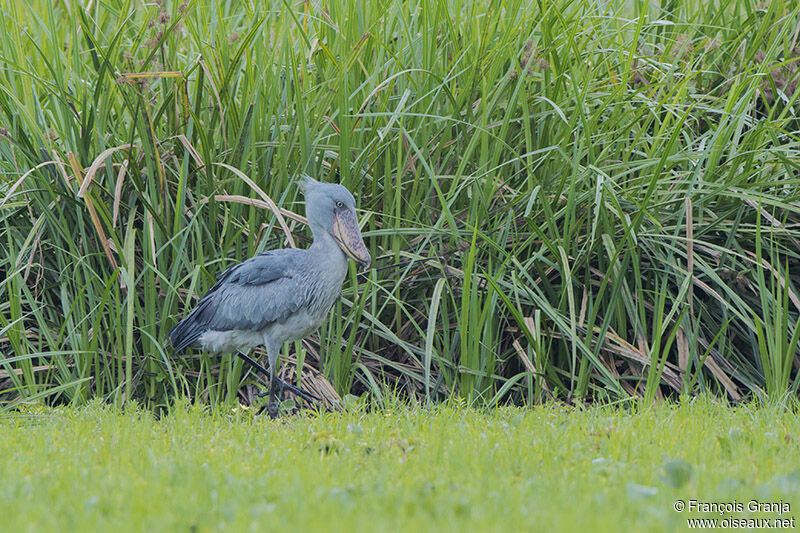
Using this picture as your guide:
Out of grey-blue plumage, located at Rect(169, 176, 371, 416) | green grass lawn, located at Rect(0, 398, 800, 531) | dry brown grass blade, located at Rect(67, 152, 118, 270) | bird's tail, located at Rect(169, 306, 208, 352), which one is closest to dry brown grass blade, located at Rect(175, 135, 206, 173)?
dry brown grass blade, located at Rect(67, 152, 118, 270)

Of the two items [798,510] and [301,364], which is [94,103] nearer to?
[301,364]

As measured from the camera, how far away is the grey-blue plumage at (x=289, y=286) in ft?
14.7

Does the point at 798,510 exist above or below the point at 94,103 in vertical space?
below

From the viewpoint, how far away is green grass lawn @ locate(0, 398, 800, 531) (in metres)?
2.36

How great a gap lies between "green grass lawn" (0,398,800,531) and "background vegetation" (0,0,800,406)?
2.80 ft

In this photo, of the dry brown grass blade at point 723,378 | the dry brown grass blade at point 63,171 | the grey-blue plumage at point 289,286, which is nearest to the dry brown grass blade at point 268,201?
the grey-blue plumage at point 289,286

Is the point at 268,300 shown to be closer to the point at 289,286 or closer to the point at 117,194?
the point at 289,286

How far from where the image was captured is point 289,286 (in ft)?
14.7

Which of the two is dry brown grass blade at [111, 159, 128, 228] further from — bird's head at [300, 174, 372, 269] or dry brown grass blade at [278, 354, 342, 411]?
dry brown grass blade at [278, 354, 342, 411]

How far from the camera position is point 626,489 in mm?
2623

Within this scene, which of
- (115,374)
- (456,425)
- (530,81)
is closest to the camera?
(456,425)

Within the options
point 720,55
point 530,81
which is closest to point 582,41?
point 530,81

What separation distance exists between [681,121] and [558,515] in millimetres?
3033

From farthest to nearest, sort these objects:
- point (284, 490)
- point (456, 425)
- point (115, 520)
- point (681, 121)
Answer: point (681, 121) < point (456, 425) < point (284, 490) < point (115, 520)
